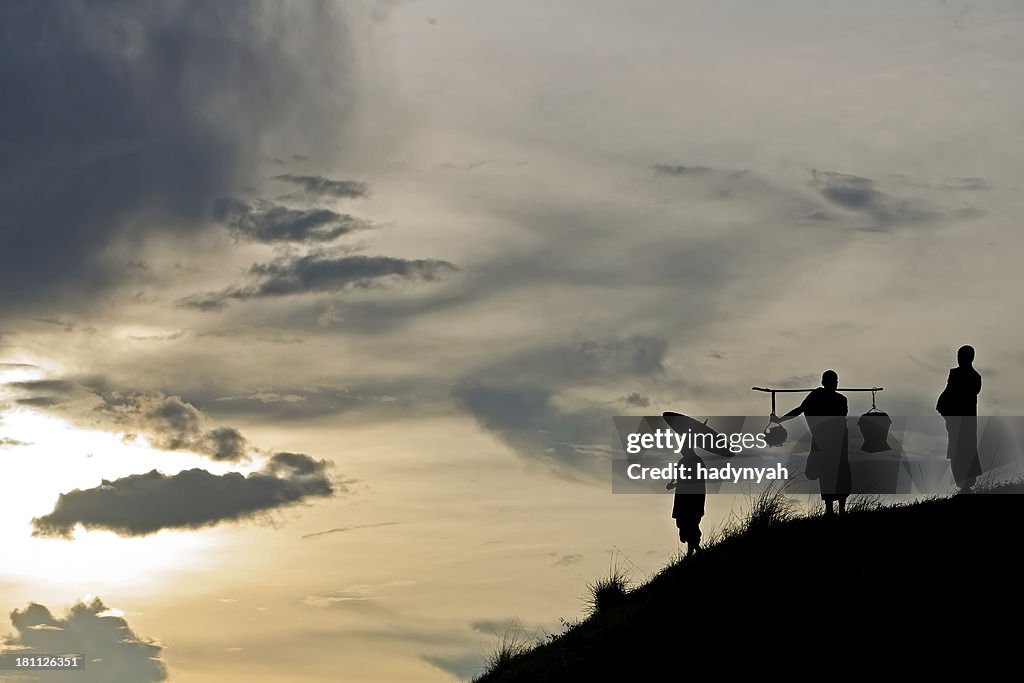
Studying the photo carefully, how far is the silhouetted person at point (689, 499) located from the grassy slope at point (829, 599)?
930 millimetres

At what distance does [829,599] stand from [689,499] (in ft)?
22.6

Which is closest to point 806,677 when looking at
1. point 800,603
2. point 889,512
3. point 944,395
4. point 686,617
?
point 800,603

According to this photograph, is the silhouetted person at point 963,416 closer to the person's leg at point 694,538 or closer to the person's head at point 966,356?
the person's head at point 966,356

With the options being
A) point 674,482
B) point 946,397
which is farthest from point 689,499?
point 946,397

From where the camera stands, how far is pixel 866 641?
17344mm

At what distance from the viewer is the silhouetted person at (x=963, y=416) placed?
2356 cm

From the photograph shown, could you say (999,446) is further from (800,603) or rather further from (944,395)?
(800,603)

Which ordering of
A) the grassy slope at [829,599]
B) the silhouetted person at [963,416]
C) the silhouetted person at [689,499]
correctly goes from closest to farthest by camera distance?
the grassy slope at [829,599]
the silhouetted person at [963,416]
the silhouetted person at [689,499]

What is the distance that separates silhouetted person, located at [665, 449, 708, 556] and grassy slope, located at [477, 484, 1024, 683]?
93 cm

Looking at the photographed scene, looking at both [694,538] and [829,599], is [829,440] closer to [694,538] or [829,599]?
[694,538]

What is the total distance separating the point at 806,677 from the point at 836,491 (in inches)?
296

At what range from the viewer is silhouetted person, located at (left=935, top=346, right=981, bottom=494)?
23.6 m

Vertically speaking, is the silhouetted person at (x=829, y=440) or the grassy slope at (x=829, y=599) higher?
the silhouetted person at (x=829, y=440)

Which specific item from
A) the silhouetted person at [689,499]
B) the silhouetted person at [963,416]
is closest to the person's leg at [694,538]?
the silhouetted person at [689,499]
